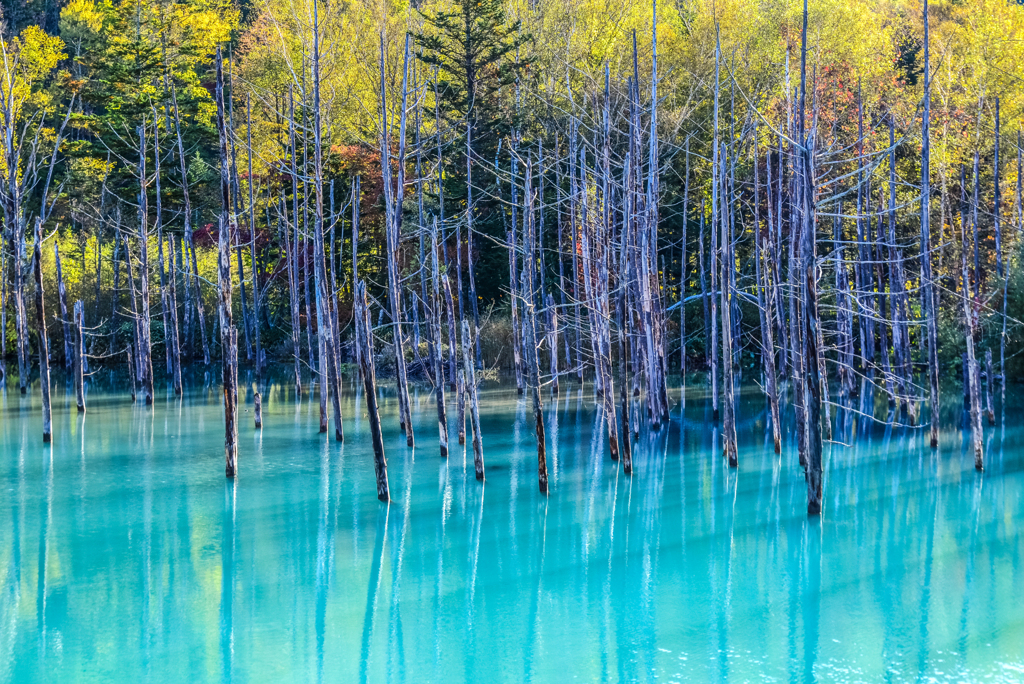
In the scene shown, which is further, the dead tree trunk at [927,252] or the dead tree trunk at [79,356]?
the dead tree trunk at [79,356]

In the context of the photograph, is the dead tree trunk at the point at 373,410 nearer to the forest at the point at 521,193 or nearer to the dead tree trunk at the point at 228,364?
the dead tree trunk at the point at 228,364

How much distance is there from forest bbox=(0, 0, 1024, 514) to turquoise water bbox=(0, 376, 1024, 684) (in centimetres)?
179

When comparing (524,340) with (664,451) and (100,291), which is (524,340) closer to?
(664,451)

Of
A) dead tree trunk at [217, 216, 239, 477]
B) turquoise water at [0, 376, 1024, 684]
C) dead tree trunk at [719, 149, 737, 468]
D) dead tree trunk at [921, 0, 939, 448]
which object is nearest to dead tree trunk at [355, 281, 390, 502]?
turquoise water at [0, 376, 1024, 684]

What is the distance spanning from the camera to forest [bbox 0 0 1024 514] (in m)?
19.5

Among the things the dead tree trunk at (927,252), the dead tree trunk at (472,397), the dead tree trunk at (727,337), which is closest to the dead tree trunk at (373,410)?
the dead tree trunk at (472,397)

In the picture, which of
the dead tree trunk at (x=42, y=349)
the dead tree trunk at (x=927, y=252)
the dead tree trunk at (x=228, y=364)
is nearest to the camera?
the dead tree trunk at (x=228, y=364)

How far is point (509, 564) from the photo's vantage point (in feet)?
32.7

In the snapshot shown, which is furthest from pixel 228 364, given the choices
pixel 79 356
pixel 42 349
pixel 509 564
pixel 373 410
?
pixel 79 356

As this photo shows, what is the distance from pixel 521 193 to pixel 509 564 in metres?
17.9

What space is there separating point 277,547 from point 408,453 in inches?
198

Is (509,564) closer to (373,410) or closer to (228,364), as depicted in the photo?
(373,410)

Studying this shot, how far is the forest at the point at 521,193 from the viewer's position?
19500mm

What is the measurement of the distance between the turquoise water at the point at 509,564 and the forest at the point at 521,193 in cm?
179
